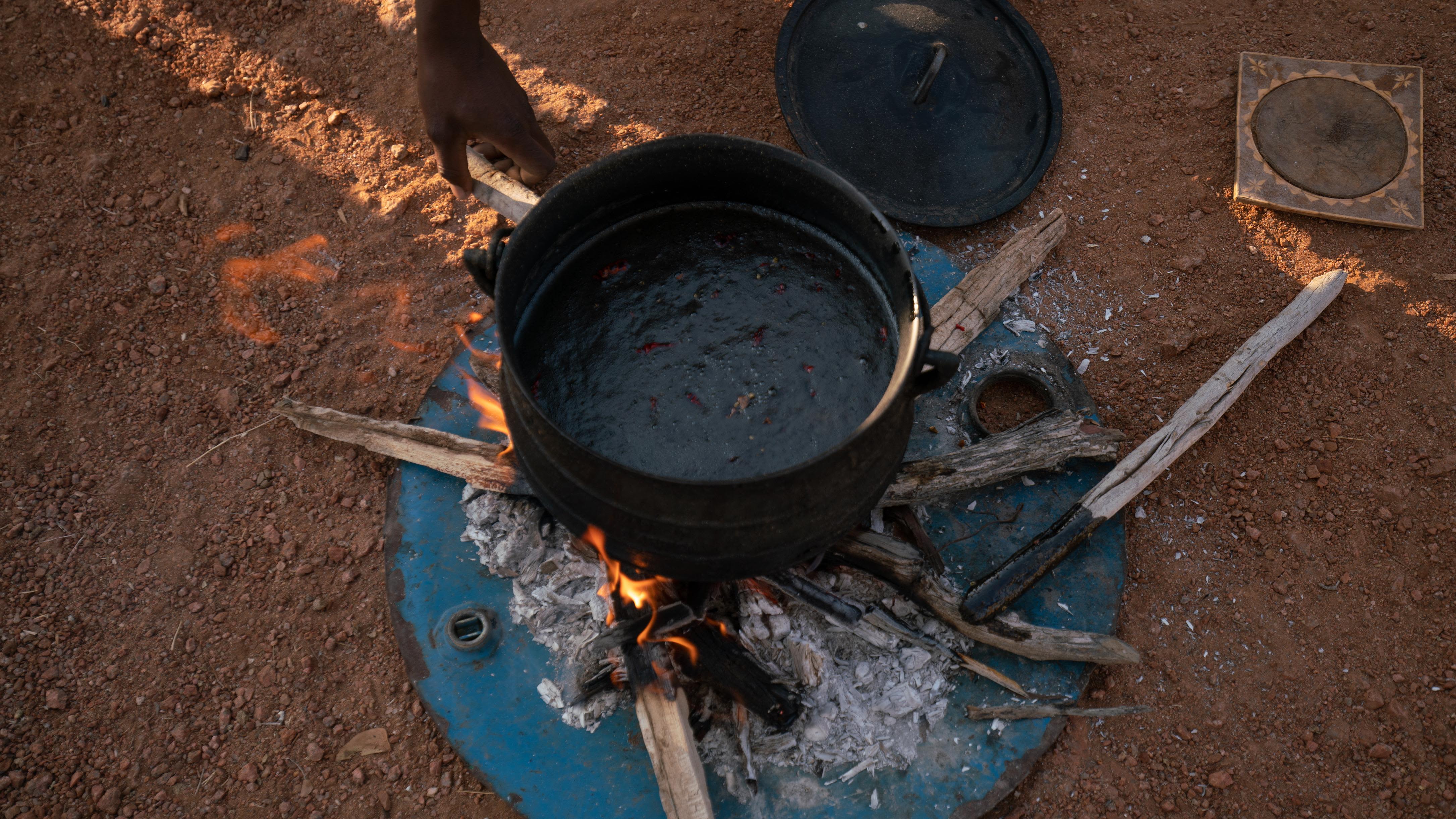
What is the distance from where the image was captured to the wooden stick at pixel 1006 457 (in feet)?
9.14

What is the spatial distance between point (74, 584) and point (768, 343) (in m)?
2.81

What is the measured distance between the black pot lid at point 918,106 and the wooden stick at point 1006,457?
1.17 m

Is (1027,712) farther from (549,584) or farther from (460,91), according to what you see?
(460,91)

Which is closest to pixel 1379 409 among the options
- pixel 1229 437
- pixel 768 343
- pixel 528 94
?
pixel 1229 437

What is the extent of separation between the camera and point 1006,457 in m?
2.85

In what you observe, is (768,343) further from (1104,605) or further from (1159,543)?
(1159,543)

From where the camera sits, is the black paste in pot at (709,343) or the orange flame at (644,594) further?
the orange flame at (644,594)

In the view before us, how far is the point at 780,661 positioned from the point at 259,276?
2.96 m

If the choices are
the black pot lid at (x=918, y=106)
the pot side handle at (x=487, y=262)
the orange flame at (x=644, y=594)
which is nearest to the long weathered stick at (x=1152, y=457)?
the orange flame at (x=644, y=594)

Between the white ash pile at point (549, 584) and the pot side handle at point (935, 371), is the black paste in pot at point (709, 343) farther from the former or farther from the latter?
the white ash pile at point (549, 584)

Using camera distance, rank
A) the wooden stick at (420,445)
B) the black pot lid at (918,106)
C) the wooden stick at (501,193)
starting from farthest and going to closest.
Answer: the black pot lid at (918,106), the wooden stick at (501,193), the wooden stick at (420,445)

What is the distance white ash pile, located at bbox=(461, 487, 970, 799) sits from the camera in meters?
2.54

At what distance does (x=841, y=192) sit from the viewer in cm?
210

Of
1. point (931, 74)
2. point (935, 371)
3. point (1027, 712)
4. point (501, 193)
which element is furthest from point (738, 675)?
point (931, 74)
